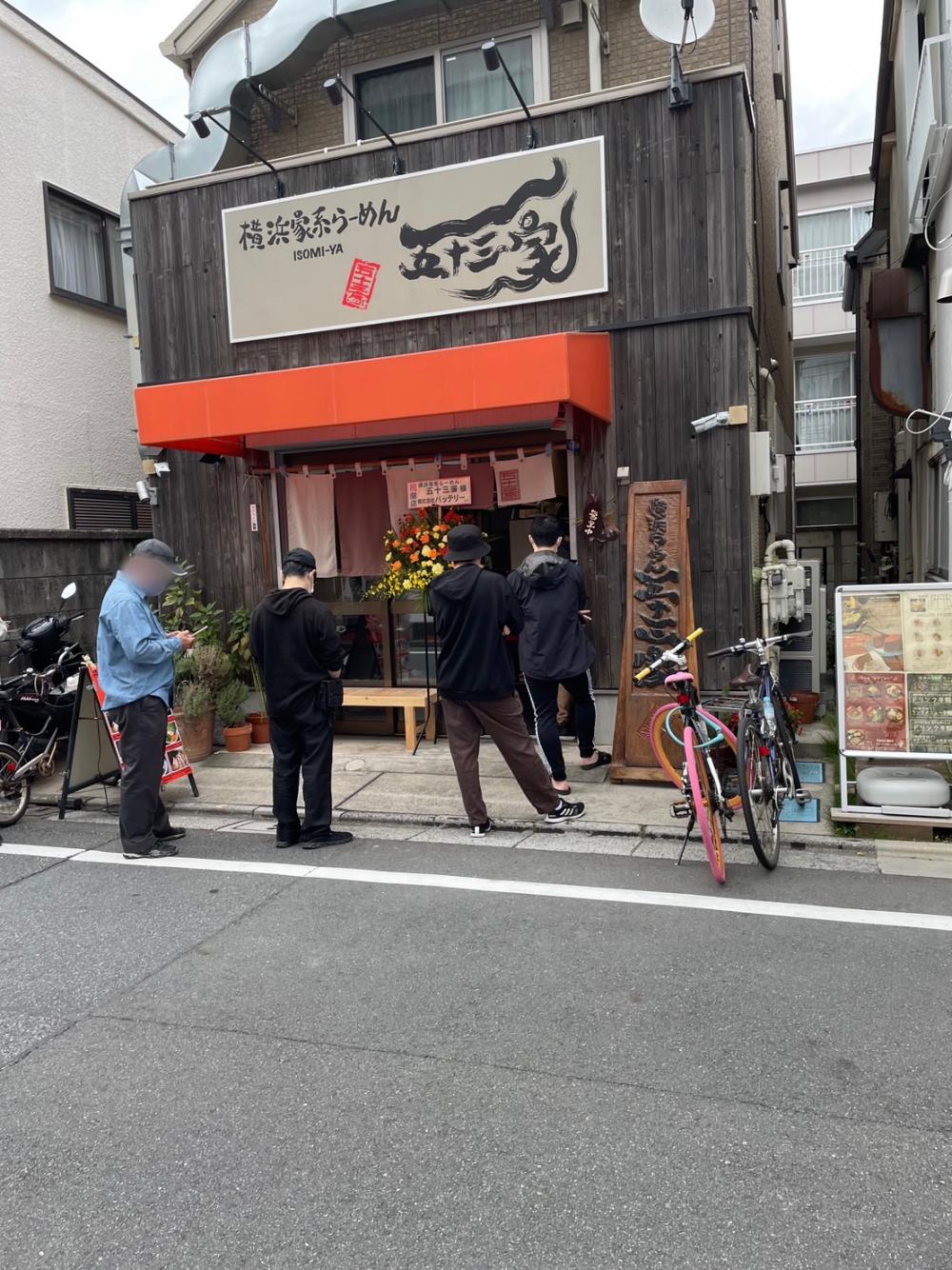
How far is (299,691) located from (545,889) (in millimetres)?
2035

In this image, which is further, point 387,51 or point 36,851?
point 387,51

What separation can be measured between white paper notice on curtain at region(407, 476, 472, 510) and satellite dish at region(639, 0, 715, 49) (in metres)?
3.88

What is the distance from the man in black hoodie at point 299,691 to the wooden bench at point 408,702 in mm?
2281

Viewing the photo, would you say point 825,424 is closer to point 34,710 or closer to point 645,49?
point 645,49

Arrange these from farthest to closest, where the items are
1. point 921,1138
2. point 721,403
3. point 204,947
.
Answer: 1. point 721,403
2. point 204,947
3. point 921,1138

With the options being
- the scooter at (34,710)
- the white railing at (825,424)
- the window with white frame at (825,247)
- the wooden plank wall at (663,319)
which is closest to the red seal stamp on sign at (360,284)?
the wooden plank wall at (663,319)

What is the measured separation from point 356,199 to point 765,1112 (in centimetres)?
810

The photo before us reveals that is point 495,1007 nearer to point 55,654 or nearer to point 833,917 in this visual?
point 833,917

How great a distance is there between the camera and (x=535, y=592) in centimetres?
684

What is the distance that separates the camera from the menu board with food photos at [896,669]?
5.81 meters

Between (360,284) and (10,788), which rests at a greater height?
(360,284)

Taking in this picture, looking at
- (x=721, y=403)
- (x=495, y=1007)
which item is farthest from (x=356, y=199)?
(x=495, y=1007)

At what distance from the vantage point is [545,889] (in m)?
5.06

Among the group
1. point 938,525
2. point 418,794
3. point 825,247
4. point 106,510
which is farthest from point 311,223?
point 825,247
